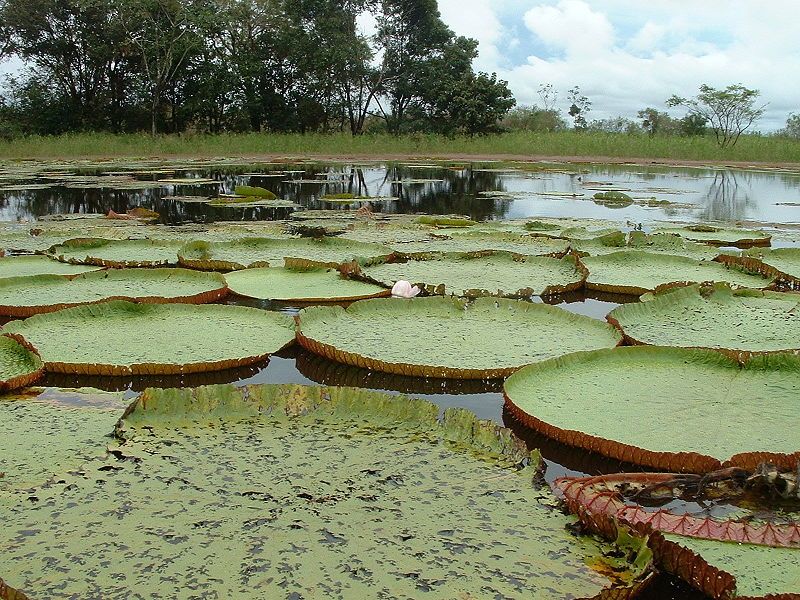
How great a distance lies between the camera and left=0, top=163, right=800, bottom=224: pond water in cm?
757

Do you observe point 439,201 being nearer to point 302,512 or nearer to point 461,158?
point 302,512

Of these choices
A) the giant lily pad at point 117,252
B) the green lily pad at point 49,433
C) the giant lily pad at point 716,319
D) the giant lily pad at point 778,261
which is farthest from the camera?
the giant lily pad at point 117,252

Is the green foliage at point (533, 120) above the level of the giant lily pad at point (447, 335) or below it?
above

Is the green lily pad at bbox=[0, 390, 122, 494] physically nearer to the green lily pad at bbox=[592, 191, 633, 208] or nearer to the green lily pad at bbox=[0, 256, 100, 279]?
the green lily pad at bbox=[0, 256, 100, 279]

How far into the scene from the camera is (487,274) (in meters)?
4.03

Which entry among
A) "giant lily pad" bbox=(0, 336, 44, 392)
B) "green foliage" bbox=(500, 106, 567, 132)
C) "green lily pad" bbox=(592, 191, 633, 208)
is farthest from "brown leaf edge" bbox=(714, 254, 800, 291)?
"green foliage" bbox=(500, 106, 567, 132)

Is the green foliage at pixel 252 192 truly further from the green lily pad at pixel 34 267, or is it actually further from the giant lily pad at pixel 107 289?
the giant lily pad at pixel 107 289

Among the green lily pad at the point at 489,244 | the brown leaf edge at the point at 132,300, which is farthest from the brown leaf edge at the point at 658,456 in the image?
the green lily pad at the point at 489,244

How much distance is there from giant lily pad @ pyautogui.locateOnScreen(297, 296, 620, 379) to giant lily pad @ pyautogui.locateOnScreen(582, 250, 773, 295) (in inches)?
35.6

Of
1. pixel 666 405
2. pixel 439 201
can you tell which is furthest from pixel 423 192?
pixel 666 405

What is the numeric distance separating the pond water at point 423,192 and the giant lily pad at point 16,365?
4.06 metres

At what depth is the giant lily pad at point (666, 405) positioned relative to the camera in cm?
183

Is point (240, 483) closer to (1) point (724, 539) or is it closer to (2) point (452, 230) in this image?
(1) point (724, 539)

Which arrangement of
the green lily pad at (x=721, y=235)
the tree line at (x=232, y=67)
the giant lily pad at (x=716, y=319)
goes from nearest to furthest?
the giant lily pad at (x=716, y=319) < the green lily pad at (x=721, y=235) < the tree line at (x=232, y=67)
